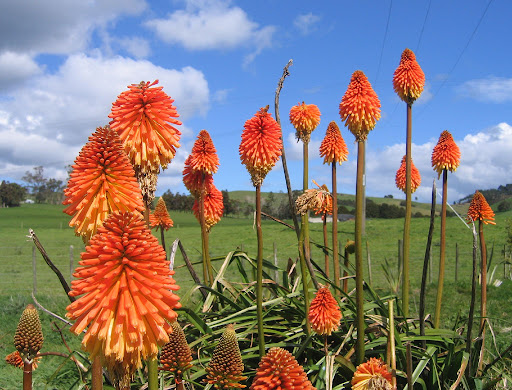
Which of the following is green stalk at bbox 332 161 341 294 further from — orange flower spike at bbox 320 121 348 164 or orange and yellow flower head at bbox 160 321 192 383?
orange and yellow flower head at bbox 160 321 192 383

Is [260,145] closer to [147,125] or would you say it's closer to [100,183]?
[147,125]

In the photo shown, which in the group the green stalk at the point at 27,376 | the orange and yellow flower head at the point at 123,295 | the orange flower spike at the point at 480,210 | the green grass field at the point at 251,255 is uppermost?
the orange flower spike at the point at 480,210

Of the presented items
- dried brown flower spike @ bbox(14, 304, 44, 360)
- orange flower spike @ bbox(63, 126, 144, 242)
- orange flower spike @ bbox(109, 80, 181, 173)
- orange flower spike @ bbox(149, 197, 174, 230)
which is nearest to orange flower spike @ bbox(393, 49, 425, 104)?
orange flower spike @ bbox(109, 80, 181, 173)

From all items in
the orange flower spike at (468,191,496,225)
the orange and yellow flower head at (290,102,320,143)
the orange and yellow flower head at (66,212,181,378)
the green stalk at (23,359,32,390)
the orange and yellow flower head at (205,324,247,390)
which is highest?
the orange and yellow flower head at (290,102,320,143)

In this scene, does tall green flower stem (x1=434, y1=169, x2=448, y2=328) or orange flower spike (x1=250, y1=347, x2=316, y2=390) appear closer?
orange flower spike (x1=250, y1=347, x2=316, y2=390)

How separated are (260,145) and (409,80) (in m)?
1.90

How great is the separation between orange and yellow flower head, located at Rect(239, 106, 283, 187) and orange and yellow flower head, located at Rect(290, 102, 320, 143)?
1.13 m

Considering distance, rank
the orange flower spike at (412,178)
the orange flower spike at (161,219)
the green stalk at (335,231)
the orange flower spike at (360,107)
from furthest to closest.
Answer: the orange flower spike at (412,178) < the orange flower spike at (161,219) < the green stalk at (335,231) < the orange flower spike at (360,107)

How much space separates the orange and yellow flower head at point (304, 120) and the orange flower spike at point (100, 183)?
278 cm

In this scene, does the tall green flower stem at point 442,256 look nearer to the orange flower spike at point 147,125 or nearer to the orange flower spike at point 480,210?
the orange flower spike at point 480,210

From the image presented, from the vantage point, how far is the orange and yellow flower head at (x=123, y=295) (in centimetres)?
169

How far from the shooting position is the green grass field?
23.0 ft

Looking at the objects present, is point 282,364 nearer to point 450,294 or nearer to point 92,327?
point 92,327

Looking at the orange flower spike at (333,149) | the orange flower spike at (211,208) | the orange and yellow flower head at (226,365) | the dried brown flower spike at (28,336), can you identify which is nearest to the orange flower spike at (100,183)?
the dried brown flower spike at (28,336)
